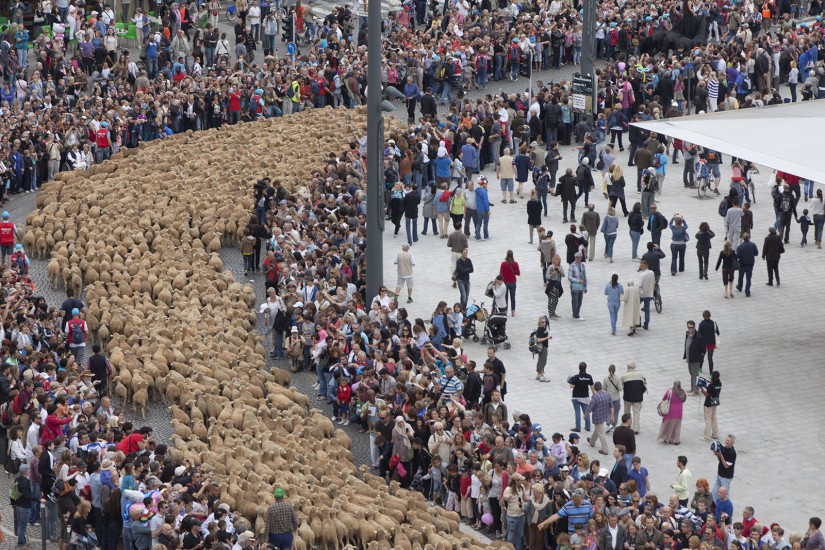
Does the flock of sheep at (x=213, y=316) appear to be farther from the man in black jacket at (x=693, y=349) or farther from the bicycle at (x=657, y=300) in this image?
the bicycle at (x=657, y=300)

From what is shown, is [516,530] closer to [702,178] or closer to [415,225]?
[415,225]

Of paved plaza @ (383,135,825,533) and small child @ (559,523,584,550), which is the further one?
paved plaza @ (383,135,825,533)

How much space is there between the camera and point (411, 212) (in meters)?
39.6

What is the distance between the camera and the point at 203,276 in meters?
35.5

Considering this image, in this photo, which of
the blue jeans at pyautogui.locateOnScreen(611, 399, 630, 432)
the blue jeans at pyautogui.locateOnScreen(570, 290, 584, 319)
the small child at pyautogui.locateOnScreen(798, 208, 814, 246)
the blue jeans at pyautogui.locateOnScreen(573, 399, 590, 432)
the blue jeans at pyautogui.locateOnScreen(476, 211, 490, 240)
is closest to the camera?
the blue jeans at pyautogui.locateOnScreen(611, 399, 630, 432)

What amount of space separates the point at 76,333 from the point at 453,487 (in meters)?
8.91

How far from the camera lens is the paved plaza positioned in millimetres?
29328

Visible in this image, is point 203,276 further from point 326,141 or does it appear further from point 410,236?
point 326,141

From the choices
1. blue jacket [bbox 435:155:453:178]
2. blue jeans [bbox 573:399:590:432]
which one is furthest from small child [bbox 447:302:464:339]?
blue jacket [bbox 435:155:453:178]

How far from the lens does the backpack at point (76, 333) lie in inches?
1276

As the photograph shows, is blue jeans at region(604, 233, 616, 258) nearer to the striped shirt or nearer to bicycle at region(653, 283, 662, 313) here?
bicycle at region(653, 283, 662, 313)

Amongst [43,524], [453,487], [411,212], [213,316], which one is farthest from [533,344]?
[43,524]

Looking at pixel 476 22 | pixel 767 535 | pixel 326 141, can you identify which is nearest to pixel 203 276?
pixel 326 141

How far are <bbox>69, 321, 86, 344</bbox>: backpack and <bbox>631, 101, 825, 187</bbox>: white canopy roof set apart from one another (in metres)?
12.1
